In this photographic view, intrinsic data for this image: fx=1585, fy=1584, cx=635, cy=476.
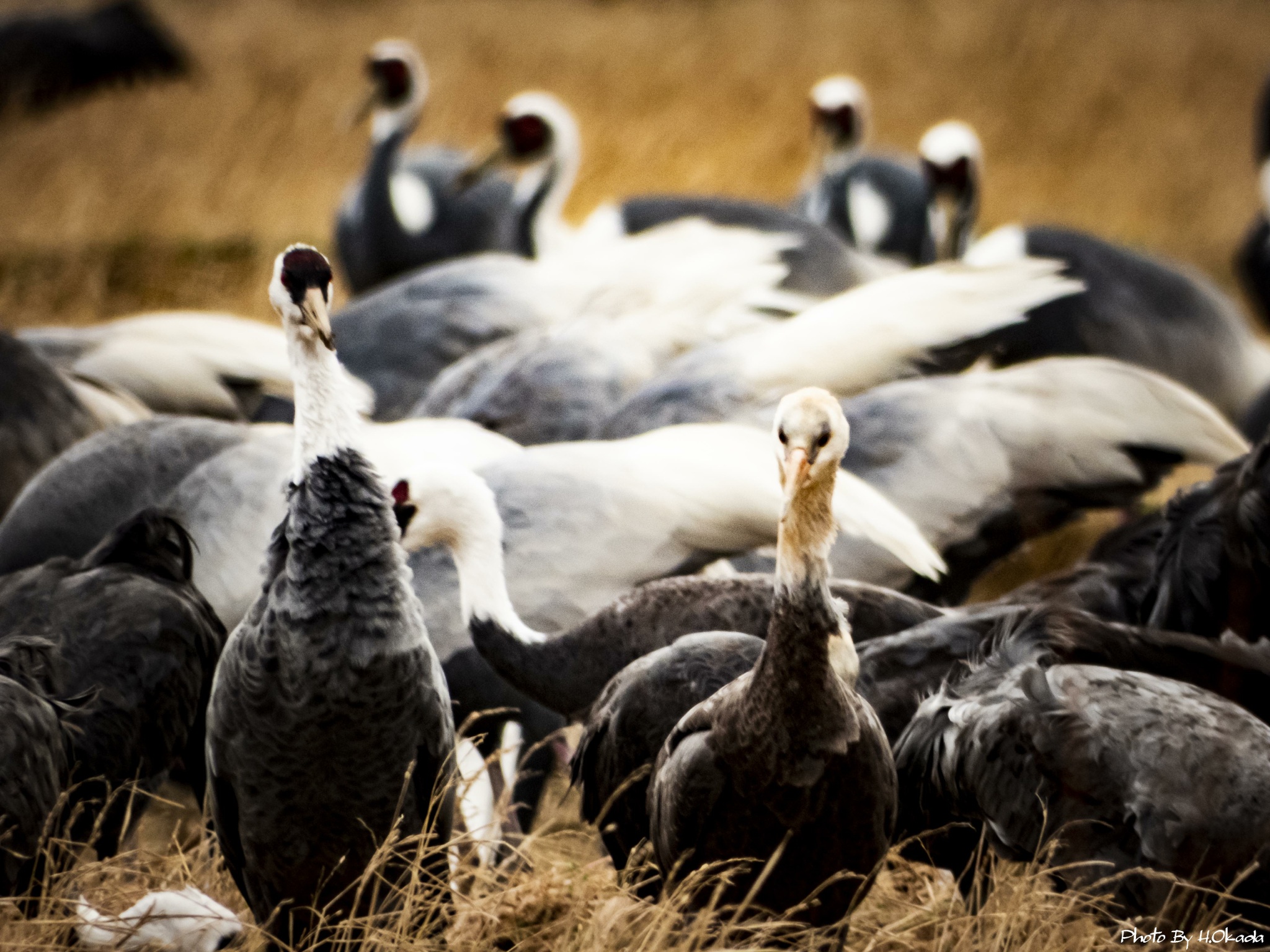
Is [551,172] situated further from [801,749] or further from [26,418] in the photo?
[801,749]

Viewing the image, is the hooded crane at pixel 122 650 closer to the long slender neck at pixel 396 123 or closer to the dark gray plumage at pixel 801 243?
the dark gray plumage at pixel 801 243

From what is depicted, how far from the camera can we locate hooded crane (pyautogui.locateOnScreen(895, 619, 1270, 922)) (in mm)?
2174

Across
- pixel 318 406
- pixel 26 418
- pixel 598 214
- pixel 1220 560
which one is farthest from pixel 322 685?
pixel 598 214

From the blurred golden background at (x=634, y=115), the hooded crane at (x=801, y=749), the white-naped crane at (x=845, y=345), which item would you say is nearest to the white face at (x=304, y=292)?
the hooded crane at (x=801, y=749)

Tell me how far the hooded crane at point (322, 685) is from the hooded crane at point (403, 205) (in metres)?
4.53

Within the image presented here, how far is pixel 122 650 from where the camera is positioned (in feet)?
8.99

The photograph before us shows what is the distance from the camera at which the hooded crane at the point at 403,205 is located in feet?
22.7

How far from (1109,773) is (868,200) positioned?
17.3ft

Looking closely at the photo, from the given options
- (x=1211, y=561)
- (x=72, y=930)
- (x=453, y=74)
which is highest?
(x=453, y=74)

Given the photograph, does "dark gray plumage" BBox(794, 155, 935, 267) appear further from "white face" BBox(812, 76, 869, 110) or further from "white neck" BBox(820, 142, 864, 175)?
"white face" BBox(812, 76, 869, 110)

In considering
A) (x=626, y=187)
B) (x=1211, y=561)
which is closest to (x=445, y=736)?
(x=1211, y=561)

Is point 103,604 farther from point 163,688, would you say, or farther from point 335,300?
point 335,300

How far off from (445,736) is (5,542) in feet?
5.08

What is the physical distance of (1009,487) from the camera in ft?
11.5
